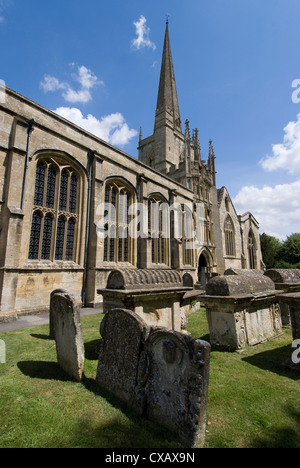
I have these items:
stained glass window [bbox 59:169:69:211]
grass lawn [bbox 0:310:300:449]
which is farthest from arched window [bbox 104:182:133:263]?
grass lawn [bbox 0:310:300:449]

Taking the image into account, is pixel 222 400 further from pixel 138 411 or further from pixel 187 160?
pixel 187 160

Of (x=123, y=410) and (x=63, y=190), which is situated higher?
(x=63, y=190)

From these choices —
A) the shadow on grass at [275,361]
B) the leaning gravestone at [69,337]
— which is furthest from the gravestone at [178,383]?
the shadow on grass at [275,361]

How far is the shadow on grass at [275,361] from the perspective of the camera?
12.6 feet

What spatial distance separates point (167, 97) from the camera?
3328 cm

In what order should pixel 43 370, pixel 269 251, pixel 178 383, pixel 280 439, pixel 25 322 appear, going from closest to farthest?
pixel 280 439 → pixel 178 383 → pixel 43 370 → pixel 25 322 → pixel 269 251

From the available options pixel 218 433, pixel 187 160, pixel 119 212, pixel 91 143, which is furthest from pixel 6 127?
pixel 187 160

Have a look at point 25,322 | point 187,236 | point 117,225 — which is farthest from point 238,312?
point 187,236

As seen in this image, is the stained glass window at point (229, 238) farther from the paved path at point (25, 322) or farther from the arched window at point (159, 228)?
the paved path at point (25, 322)

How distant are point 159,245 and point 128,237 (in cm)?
398

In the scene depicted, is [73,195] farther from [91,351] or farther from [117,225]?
[91,351]

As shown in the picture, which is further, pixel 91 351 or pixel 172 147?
pixel 172 147

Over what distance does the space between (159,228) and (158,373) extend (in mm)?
16425

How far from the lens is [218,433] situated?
238cm
